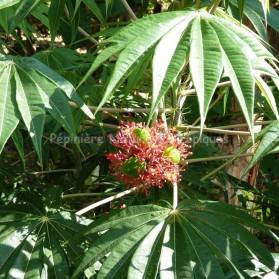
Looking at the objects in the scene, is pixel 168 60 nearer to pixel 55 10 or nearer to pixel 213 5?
pixel 213 5

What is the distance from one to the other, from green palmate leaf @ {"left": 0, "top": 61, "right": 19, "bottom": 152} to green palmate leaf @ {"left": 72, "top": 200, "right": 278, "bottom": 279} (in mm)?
292

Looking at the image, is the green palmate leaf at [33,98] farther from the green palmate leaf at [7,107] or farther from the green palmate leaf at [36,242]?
the green palmate leaf at [36,242]

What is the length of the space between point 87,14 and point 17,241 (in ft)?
6.38

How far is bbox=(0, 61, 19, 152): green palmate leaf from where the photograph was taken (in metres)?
1.27

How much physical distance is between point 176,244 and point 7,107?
44 centimetres

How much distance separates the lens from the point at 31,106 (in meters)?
1.33

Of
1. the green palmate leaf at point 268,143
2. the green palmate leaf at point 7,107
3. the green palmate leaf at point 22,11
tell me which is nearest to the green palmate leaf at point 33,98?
the green palmate leaf at point 7,107

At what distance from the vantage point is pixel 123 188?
6.16 ft

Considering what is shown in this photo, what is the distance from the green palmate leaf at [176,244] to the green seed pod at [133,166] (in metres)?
0.08

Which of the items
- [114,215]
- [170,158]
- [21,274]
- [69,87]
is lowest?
[21,274]

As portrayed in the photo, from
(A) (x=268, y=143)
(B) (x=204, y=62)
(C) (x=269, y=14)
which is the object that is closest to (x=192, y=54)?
(B) (x=204, y=62)

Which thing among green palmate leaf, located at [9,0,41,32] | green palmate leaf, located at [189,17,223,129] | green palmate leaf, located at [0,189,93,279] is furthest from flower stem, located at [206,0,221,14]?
green palmate leaf, located at [0,189,93,279]

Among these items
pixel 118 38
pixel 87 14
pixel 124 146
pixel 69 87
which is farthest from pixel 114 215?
pixel 87 14

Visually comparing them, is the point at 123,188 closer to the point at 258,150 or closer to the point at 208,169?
the point at 208,169
